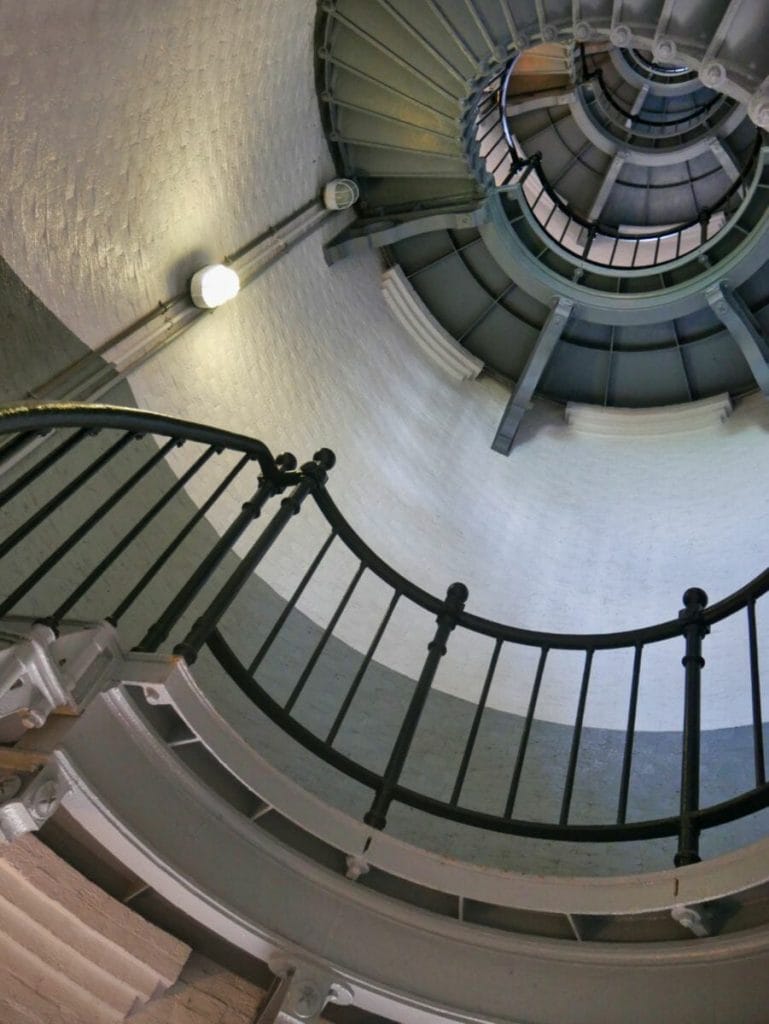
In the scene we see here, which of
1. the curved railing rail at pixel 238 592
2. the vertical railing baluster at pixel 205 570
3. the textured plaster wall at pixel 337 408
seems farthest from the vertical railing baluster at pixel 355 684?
the textured plaster wall at pixel 337 408

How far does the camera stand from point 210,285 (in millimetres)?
5430

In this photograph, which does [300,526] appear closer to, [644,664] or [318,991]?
[644,664]

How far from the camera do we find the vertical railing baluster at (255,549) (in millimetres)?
2650

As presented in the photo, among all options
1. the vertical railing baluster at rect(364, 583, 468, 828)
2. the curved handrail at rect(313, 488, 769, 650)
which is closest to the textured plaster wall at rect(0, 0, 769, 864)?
the curved handrail at rect(313, 488, 769, 650)

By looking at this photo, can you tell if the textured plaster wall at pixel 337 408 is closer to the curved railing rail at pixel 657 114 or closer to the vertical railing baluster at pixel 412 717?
the vertical railing baluster at pixel 412 717

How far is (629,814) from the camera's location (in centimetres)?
475

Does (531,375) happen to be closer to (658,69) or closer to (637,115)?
(637,115)

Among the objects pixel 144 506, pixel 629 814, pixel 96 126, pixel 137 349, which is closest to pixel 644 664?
pixel 629 814

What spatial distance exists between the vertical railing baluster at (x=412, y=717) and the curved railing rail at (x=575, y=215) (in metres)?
5.28

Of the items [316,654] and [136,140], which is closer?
[316,654]

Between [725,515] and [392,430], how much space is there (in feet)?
9.14

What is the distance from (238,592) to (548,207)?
7996 millimetres

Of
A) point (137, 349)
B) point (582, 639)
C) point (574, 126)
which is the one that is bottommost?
point (582, 639)

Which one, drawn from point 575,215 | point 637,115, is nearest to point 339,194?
point 575,215
